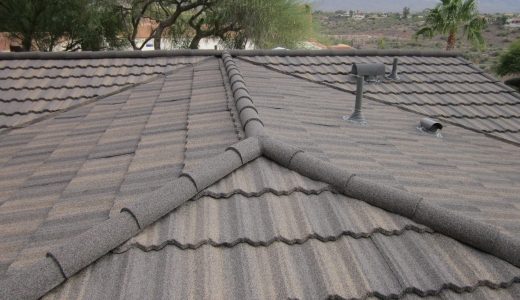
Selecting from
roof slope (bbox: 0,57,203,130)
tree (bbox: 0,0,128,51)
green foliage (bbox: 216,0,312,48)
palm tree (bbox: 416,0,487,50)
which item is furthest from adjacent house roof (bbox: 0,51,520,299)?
tree (bbox: 0,0,128,51)

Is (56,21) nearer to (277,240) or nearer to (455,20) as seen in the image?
(455,20)

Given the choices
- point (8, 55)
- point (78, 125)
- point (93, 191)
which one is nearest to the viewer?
point (93, 191)

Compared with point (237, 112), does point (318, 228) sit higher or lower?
lower

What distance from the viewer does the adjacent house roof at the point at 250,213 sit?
2.11 m

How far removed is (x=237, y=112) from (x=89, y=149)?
4.76 ft

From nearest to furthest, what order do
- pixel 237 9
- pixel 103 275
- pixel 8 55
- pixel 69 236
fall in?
pixel 103 275 < pixel 69 236 < pixel 8 55 < pixel 237 9

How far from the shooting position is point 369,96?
660 cm

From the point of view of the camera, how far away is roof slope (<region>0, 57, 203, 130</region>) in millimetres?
5734

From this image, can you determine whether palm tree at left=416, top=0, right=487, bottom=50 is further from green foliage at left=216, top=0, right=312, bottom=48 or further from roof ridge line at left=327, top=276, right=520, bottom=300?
roof ridge line at left=327, top=276, right=520, bottom=300

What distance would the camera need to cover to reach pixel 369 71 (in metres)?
7.10

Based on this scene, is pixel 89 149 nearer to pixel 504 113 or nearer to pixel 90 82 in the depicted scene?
pixel 90 82

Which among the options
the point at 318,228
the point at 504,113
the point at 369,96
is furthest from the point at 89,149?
the point at 504,113

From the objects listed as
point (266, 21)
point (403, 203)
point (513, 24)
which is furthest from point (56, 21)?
point (513, 24)

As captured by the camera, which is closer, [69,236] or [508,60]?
[69,236]
